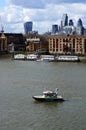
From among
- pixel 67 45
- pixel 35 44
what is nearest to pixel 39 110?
pixel 67 45

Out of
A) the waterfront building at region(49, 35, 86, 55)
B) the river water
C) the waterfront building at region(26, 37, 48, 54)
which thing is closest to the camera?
the river water

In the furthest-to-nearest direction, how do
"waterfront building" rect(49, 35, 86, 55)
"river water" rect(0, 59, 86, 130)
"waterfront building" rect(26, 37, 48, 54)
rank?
1. "waterfront building" rect(26, 37, 48, 54)
2. "waterfront building" rect(49, 35, 86, 55)
3. "river water" rect(0, 59, 86, 130)

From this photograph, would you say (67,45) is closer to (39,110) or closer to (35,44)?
(35,44)

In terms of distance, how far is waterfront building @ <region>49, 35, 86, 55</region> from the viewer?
Answer: 89812 mm

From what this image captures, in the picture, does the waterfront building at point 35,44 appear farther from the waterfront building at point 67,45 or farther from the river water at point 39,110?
the river water at point 39,110

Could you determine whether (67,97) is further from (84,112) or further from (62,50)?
(62,50)

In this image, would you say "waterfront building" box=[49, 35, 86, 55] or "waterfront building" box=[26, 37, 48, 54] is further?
"waterfront building" box=[26, 37, 48, 54]

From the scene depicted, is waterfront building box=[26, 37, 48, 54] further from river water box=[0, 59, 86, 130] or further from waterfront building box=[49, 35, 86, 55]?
river water box=[0, 59, 86, 130]

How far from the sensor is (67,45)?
9075 centimetres

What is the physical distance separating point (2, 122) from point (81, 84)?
13860mm

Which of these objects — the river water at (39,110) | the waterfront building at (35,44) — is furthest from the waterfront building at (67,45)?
the river water at (39,110)

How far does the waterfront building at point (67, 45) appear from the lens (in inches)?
3536

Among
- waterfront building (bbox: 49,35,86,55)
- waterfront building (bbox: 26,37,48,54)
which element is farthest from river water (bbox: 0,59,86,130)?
waterfront building (bbox: 26,37,48,54)

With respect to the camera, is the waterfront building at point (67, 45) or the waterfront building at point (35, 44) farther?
the waterfront building at point (35, 44)
